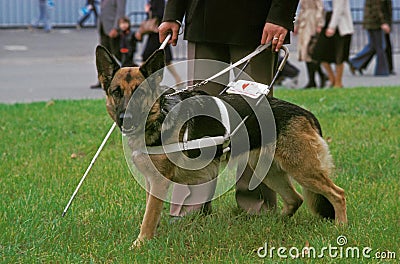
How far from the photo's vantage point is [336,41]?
47.3ft

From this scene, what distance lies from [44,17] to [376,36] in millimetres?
14506

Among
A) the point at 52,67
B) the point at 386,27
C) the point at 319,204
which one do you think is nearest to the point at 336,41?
the point at 386,27

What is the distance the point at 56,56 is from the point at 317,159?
1729cm

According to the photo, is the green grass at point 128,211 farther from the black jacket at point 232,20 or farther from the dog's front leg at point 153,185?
the black jacket at point 232,20

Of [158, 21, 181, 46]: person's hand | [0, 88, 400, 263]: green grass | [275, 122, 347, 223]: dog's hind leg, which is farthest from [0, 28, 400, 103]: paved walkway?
[275, 122, 347, 223]: dog's hind leg

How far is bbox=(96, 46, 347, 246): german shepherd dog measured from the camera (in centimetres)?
448

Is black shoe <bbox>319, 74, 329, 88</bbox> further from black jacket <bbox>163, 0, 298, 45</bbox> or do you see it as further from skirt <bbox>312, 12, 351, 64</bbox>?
black jacket <bbox>163, 0, 298, 45</bbox>

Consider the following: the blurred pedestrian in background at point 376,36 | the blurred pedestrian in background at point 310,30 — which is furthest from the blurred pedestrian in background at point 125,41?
the blurred pedestrian in background at point 376,36

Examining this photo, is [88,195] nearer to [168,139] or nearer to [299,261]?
[168,139]

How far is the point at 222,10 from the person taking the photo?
16.8ft

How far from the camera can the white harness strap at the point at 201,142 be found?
4.61 metres

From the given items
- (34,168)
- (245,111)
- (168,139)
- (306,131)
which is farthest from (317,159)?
(34,168)

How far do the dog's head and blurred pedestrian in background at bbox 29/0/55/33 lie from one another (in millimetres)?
22911

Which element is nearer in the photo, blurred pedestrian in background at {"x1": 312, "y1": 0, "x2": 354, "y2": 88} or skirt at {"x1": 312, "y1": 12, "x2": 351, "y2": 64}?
blurred pedestrian in background at {"x1": 312, "y1": 0, "x2": 354, "y2": 88}
